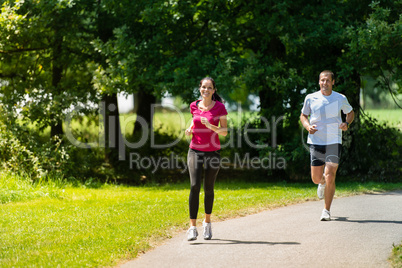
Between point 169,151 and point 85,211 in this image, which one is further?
point 169,151

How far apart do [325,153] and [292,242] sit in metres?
1.84

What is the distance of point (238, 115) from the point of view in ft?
51.1

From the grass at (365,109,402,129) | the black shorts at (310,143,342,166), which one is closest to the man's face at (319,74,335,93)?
the black shorts at (310,143,342,166)

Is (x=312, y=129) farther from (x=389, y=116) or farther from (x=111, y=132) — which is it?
(x=111, y=132)

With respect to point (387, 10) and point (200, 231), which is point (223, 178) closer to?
point (387, 10)

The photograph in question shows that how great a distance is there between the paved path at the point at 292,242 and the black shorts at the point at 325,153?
94 centimetres

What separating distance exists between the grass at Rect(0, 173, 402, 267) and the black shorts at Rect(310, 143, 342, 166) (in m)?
1.61

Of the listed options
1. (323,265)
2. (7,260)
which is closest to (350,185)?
(323,265)

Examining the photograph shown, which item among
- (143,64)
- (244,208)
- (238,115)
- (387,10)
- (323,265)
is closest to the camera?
(323,265)

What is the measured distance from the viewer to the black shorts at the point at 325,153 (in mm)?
7742

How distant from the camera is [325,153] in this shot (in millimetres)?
7867

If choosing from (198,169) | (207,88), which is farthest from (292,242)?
(207,88)

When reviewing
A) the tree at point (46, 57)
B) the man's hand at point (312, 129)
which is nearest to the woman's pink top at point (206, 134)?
the man's hand at point (312, 129)

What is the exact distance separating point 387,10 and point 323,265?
8207 mm
